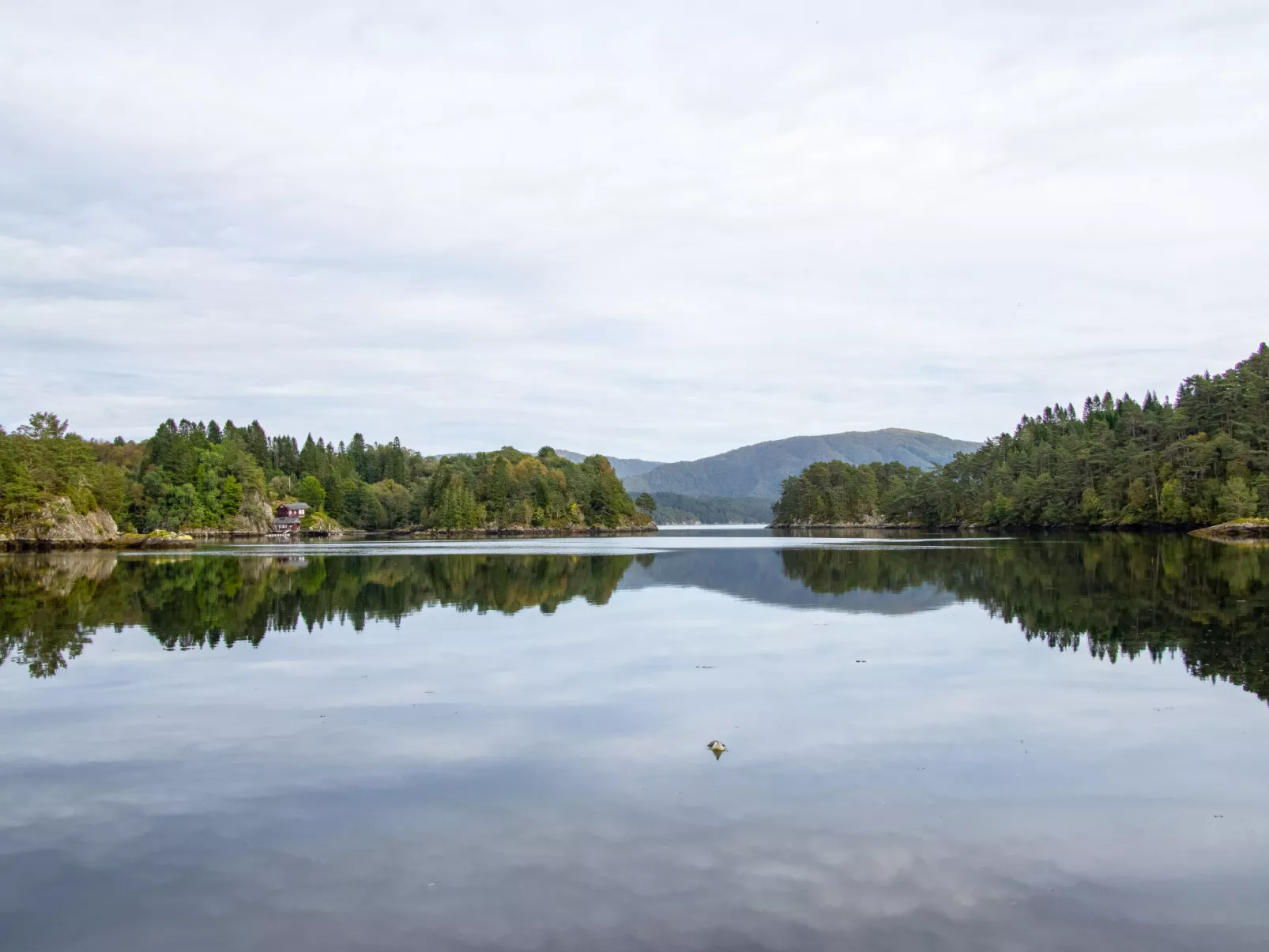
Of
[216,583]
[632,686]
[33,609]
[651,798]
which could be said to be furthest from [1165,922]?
[216,583]

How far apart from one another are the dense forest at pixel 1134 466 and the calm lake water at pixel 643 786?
81687 mm

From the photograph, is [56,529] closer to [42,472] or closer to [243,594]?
[42,472]

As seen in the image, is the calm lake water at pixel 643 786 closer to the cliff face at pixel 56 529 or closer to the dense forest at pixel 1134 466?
the dense forest at pixel 1134 466

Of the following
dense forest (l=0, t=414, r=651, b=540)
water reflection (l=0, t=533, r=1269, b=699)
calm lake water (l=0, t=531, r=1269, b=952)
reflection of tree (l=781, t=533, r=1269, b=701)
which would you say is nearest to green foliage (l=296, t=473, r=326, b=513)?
dense forest (l=0, t=414, r=651, b=540)

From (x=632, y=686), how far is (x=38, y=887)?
11.1m

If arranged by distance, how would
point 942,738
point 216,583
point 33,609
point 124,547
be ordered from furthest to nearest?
point 124,547, point 216,583, point 33,609, point 942,738

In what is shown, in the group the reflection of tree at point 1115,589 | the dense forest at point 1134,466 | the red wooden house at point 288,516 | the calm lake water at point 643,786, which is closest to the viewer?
the calm lake water at point 643,786

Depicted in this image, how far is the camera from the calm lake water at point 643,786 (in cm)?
786

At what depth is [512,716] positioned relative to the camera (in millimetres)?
15602

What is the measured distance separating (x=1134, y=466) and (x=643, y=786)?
4589 inches

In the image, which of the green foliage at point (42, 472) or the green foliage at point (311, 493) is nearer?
the green foliage at point (42, 472)

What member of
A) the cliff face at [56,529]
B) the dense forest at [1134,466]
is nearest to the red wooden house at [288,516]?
the cliff face at [56,529]

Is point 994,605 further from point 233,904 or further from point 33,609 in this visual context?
point 33,609

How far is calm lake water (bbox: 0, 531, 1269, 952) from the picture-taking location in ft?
25.8
